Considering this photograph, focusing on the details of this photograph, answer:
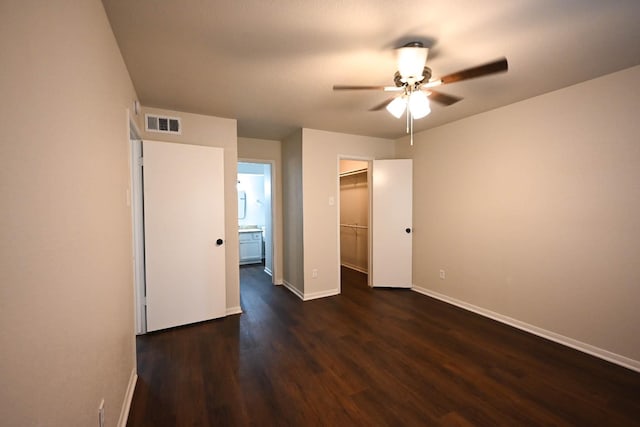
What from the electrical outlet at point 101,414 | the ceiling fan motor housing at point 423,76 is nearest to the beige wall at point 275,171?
the ceiling fan motor housing at point 423,76

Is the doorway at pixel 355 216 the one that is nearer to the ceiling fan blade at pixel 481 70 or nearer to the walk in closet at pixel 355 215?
the walk in closet at pixel 355 215

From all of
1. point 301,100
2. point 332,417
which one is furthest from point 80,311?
point 301,100

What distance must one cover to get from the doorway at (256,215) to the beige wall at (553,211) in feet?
9.21

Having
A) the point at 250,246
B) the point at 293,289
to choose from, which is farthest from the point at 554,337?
the point at 250,246

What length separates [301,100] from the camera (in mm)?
2766

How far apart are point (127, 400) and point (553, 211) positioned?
392 centimetres

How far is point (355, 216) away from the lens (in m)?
5.54

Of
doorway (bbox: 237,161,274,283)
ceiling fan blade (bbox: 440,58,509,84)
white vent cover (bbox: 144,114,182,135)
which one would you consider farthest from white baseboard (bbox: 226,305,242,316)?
ceiling fan blade (bbox: 440,58,509,84)

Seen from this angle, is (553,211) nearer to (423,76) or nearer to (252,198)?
(423,76)

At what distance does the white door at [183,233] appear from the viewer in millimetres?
2809

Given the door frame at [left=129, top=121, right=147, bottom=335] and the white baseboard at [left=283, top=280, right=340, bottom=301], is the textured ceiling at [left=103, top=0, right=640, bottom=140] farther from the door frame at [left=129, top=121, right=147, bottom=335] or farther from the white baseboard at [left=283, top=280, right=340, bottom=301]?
the white baseboard at [left=283, top=280, right=340, bottom=301]

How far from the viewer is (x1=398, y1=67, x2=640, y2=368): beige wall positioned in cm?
221

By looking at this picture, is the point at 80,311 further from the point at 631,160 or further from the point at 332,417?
the point at 631,160

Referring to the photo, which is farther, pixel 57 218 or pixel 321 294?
pixel 321 294
